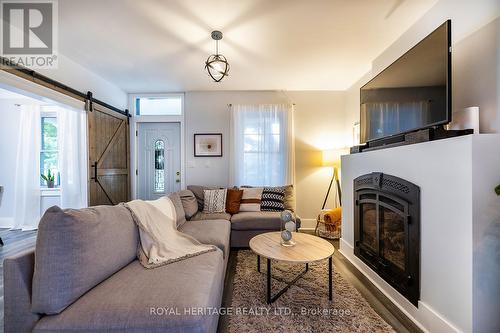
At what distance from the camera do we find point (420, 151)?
166 centimetres

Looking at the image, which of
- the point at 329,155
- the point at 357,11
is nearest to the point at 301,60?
the point at 357,11

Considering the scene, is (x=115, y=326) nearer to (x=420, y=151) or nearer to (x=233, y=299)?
(x=233, y=299)

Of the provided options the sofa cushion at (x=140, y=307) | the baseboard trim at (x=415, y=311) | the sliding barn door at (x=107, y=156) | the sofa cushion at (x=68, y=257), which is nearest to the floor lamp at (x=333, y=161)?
the baseboard trim at (x=415, y=311)

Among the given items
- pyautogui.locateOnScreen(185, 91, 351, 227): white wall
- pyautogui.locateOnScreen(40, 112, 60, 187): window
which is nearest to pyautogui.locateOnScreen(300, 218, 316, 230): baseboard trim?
pyautogui.locateOnScreen(185, 91, 351, 227): white wall

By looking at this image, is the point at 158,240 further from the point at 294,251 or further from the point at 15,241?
the point at 15,241

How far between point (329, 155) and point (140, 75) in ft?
11.1

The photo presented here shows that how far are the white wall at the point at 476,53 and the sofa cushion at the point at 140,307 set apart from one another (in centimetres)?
218

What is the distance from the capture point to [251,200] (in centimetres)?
356

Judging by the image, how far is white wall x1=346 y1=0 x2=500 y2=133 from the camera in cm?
149

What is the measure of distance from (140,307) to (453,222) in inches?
74.2

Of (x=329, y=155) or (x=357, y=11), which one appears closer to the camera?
(x=357, y=11)

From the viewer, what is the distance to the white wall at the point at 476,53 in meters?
1.49

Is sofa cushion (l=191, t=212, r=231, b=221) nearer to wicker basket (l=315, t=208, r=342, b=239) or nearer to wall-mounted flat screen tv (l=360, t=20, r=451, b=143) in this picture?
wicker basket (l=315, t=208, r=342, b=239)

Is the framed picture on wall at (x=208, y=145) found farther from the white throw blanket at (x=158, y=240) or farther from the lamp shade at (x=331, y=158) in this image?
the white throw blanket at (x=158, y=240)
